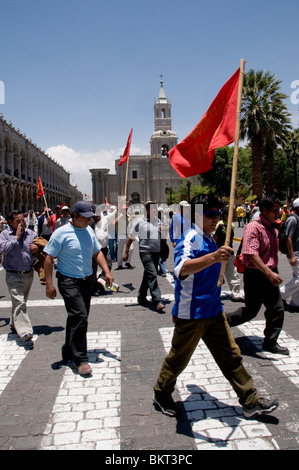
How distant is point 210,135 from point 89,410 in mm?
2708

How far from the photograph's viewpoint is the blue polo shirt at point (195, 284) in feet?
9.20

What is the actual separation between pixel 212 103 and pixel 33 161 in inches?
2148

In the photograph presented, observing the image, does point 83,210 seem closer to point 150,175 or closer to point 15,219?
point 15,219

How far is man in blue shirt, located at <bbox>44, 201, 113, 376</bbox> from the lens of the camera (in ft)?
12.7

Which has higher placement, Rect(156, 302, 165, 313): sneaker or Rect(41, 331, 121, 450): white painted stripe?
Rect(156, 302, 165, 313): sneaker

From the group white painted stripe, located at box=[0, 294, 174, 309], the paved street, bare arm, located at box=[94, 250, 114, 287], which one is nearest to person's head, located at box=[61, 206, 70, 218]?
white painted stripe, located at box=[0, 294, 174, 309]

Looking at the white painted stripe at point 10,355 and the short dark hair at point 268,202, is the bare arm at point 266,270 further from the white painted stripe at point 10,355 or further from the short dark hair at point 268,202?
the white painted stripe at point 10,355

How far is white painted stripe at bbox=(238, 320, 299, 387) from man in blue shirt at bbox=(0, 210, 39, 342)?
117 inches

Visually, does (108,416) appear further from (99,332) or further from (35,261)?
(35,261)

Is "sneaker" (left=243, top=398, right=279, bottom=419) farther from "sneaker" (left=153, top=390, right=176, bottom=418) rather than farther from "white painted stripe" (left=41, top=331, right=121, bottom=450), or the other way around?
"white painted stripe" (left=41, top=331, right=121, bottom=450)

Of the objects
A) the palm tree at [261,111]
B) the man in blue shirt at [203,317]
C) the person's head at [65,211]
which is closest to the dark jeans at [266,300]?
the man in blue shirt at [203,317]

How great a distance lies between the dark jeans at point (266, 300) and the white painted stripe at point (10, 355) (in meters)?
2.74

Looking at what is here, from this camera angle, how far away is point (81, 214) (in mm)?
3969
